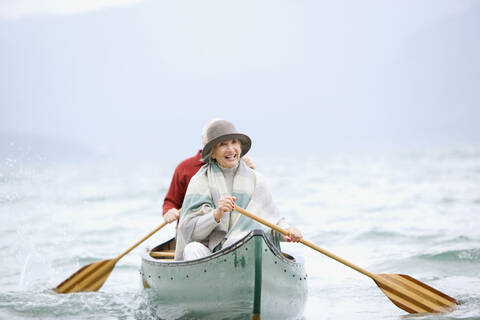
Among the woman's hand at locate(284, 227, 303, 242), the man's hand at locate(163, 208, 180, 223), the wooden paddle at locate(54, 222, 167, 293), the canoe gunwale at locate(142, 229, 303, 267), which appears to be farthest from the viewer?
the wooden paddle at locate(54, 222, 167, 293)

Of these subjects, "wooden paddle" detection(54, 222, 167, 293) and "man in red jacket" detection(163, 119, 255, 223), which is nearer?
"man in red jacket" detection(163, 119, 255, 223)

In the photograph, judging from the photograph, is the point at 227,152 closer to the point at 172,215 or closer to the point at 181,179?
the point at 172,215

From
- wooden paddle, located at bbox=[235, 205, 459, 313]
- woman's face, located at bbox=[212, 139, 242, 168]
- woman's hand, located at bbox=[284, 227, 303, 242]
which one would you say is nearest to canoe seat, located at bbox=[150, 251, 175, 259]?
woman's face, located at bbox=[212, 139, 242, 168]

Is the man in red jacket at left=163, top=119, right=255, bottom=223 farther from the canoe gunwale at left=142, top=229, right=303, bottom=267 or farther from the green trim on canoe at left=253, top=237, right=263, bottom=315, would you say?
the green trim on canoe at left=253, top=237, right=263, bottom=315

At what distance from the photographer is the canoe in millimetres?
4031

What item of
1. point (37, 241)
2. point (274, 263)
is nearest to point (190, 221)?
point (274, 263)

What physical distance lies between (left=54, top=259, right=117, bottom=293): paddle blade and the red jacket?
1395 millimetres

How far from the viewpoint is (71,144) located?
16775cm

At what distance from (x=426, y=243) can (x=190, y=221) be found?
229 inches

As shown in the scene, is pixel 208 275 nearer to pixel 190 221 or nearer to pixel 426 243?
pixel 190 221

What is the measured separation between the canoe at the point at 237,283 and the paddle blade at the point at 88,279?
6.92 feet

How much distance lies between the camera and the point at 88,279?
6.68 meters

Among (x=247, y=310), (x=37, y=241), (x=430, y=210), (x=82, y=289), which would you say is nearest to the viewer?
(x=247, y=310)

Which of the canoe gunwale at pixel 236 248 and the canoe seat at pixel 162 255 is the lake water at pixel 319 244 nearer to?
the canoe seat at pixel 162 255
